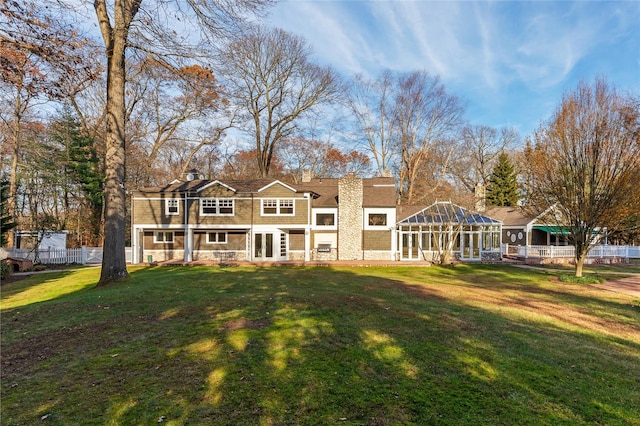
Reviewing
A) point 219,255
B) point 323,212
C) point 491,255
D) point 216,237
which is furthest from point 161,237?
point 491,255

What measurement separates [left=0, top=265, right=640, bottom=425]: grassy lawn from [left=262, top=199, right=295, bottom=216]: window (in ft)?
51.6

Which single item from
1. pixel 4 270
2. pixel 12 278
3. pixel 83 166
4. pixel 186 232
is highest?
pixel 83 166

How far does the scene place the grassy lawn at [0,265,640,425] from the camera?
Result: 3.74 metres

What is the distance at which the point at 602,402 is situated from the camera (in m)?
4.16

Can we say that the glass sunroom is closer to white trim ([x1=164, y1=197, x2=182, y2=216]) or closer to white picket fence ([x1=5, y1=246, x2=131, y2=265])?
white trim ([x1=164, y1=197, x2=182, y2=216])

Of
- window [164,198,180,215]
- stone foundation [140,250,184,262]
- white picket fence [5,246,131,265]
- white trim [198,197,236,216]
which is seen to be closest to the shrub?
white picket fence [5,246,131,265]

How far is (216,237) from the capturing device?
1012 inches

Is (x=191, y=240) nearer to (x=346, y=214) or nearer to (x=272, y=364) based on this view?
(x=346, y=214)

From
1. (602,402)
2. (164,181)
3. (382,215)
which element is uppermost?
(164,181)

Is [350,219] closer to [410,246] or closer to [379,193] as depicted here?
[379,193]

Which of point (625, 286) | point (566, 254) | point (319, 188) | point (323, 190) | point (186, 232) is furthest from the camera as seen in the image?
point (319, 188)

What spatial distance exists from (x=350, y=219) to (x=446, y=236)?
7.27 metres

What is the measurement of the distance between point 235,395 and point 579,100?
18.4 meters

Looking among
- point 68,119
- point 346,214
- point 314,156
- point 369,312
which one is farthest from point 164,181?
point 369,312
